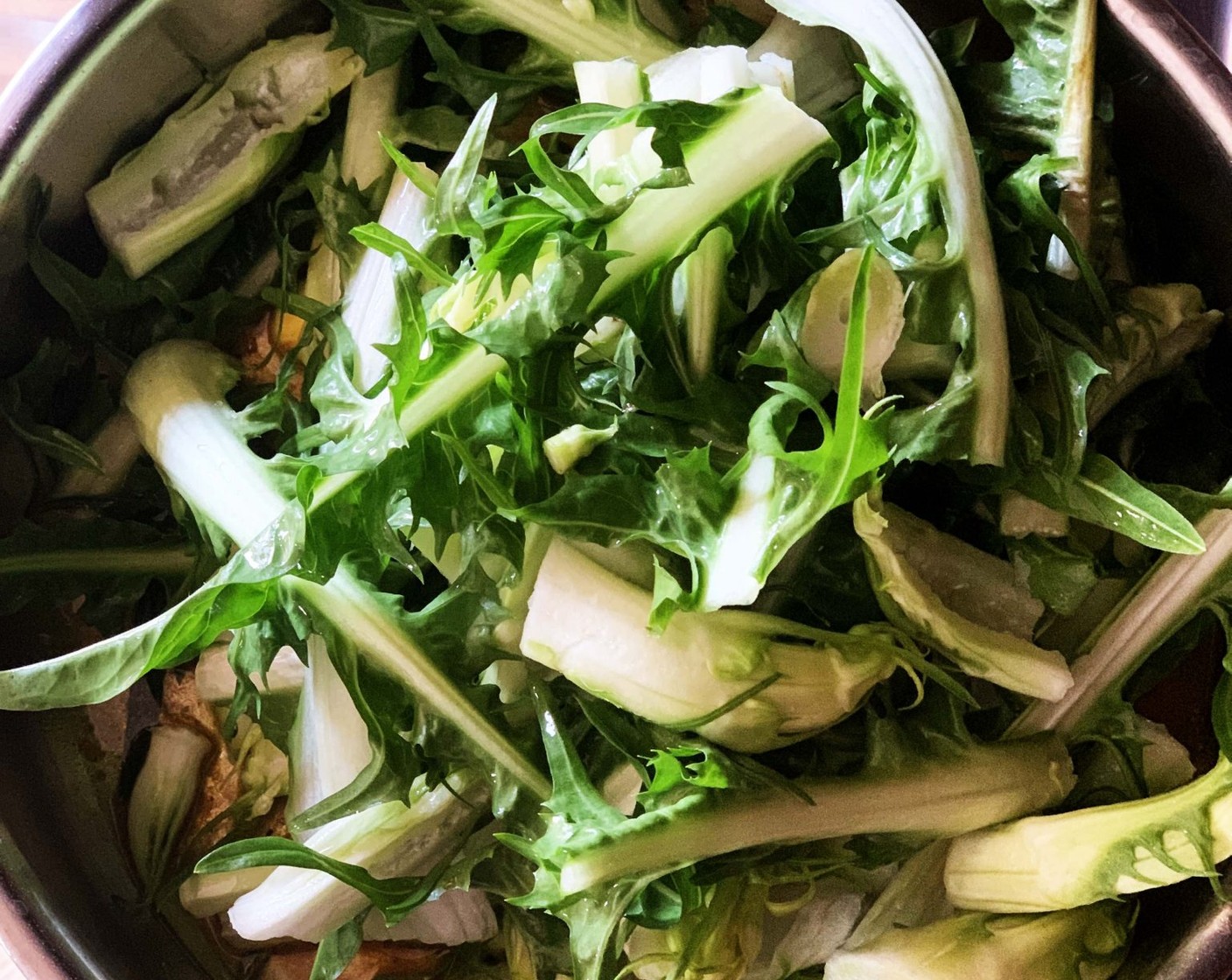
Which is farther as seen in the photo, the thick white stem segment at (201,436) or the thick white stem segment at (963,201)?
the thick white stem segment at (201,436)

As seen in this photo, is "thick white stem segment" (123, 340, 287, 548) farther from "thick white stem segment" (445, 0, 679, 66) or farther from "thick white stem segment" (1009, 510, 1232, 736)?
"thick white stem segment" (1009, 510, 1232, 736)

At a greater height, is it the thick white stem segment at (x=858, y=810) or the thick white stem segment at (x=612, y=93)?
the thick white stem segment at (x=612, y=93)

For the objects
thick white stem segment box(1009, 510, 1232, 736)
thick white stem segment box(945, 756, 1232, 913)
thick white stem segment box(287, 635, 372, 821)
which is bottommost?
thick white stem segment box(945, 756, 1232, 913)

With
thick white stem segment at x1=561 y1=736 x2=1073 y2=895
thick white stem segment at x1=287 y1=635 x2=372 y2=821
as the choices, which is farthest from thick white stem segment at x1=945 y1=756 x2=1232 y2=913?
thick white stem segment at x1=287 y1=635 x2=372 y2=821

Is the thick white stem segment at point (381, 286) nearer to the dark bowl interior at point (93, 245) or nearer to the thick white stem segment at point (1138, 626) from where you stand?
the dark bowl interior at point (93, 245)

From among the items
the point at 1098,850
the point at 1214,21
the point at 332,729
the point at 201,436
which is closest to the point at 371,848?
the point at 332,729

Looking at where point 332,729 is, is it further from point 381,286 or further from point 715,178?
point 715,178

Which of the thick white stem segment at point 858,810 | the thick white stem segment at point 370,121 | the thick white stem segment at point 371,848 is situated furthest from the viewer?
the thick white stem segment at point 370,121

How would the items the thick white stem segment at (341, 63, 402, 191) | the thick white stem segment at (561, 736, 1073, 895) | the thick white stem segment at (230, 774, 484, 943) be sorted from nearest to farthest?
the thick white stem segment at (561, 736, 1073, 895) < the thick white stem segment at (230, 774, 484, 943) < the thick white stem segment at (341, 63, 402, 191)

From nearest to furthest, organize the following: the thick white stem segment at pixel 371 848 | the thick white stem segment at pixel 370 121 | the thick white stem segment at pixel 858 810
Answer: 1. the thick white stem segment at pixel 858 810
2. the thick white stem segment at pixel 371 848
3. the thick white stem segment at pixel 370 121

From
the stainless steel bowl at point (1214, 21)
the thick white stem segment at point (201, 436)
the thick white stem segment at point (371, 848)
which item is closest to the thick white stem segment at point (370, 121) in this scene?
the thick white stem segment at point (201, 436)
